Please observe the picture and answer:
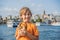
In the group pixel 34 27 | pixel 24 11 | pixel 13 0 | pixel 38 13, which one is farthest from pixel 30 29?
pixel 13 0

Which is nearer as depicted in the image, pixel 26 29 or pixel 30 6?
pixel 26 29

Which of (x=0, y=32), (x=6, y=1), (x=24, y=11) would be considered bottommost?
(x=0, y=32)

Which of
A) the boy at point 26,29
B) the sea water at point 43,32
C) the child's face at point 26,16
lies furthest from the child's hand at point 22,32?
the sea water at point 43,32

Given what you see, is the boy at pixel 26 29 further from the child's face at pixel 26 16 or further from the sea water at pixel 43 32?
the sea water at pixel 43 32

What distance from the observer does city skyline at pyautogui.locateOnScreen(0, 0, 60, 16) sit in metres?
2.00

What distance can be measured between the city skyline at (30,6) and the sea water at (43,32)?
20 centimetres

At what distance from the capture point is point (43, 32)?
2.03 metres

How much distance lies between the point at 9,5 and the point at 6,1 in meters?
0.06

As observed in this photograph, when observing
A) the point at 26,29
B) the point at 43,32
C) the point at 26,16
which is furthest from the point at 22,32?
the point at 43,32

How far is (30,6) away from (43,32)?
374 mm

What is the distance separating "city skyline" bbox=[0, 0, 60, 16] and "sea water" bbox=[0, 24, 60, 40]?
197 mm

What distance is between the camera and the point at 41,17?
2059mm

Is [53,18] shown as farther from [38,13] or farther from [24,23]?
[24,23]

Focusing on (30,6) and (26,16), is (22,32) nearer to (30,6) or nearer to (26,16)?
(26,16)
